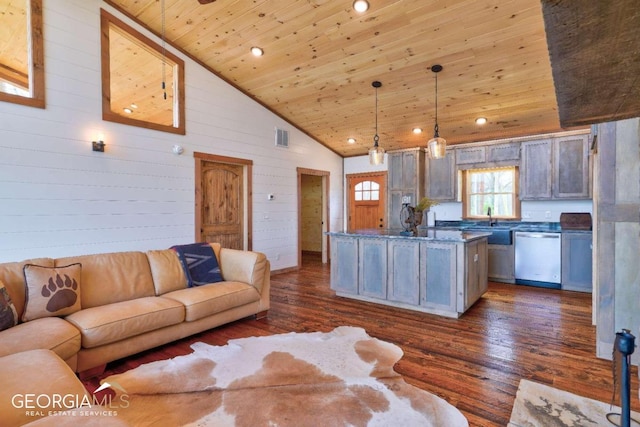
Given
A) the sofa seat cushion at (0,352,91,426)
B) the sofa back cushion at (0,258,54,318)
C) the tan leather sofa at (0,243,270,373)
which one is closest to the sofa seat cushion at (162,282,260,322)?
the tan leather sofa at (0,243,270,373)

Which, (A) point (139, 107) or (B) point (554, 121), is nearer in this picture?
(B) point (554, 121)

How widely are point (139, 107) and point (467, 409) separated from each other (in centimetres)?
615

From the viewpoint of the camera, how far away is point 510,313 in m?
3.76

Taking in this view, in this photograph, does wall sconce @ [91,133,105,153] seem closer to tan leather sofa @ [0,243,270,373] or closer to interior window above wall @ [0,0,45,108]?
interior window above wall @ [0,0,45,108]

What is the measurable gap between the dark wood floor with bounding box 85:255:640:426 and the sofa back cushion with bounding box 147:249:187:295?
1.88 ft

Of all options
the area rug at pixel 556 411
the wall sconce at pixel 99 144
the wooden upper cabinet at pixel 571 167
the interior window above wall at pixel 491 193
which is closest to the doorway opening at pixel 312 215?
the interior window above wall at pixel 491 193

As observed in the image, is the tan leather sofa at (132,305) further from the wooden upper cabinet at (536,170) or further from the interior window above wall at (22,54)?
the wooden upper cabinet at (536,170)

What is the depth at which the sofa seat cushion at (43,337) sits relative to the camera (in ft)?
6.44

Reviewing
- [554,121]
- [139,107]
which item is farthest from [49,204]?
[554,121]

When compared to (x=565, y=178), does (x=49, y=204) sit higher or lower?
lower

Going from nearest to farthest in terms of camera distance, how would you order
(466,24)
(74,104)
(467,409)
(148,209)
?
(467,409)
(466,24)
(74,104)
(148,209)

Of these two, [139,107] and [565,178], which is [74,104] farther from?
[565,178]

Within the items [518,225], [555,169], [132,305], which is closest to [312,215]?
[518,225]

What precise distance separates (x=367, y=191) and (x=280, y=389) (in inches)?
228
